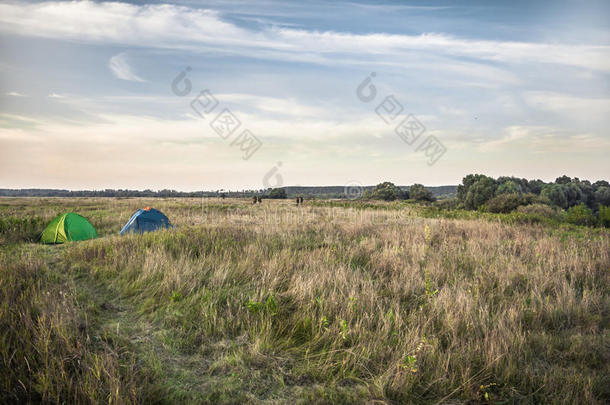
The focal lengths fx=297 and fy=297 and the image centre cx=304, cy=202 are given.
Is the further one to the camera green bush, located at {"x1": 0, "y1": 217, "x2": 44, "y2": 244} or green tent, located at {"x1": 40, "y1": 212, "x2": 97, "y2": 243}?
green tent, located at {"x1": 40, "y1": 212, "x2": 97, "y2": 243}

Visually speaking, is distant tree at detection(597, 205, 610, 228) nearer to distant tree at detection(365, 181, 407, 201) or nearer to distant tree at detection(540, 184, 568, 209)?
distant tree at detection(540, 184, 568, 209)

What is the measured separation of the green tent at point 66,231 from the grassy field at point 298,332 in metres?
4.97

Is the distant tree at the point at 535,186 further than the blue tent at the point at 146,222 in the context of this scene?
Yes

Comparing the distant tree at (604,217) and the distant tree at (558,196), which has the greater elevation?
the distant tree at (558,196)

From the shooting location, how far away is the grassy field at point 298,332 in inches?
113

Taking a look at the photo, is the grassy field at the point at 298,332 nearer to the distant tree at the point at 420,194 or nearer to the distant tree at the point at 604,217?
the distant tree at the point at 604,217

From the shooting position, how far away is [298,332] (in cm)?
397

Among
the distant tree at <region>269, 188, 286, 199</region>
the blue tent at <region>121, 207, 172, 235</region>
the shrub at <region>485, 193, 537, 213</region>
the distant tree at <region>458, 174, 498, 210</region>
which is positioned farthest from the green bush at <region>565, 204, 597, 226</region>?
the distant tree at <region>269, 188, 286, 199</region>

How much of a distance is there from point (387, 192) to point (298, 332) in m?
64.1

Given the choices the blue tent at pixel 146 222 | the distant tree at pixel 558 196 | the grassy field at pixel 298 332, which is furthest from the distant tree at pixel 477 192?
the blue tent at pixel 146 222

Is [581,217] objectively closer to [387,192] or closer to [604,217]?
[604,217]

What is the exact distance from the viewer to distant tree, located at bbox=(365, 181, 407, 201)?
64.2 m

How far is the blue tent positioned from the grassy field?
5.04 m

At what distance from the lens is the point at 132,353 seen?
3.29 meters
